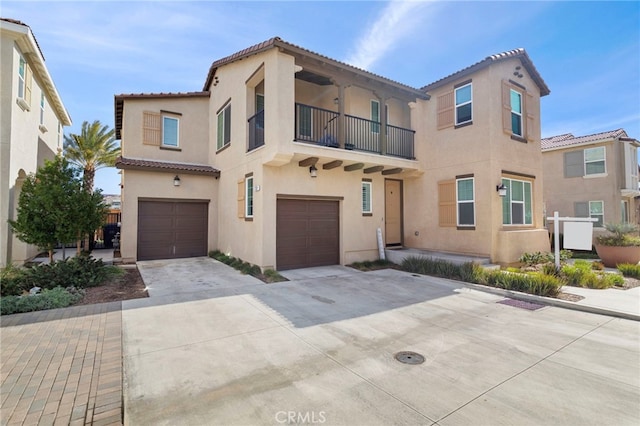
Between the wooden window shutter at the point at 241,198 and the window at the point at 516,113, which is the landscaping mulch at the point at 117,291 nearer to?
the wooden window shutter at the point at 241,198

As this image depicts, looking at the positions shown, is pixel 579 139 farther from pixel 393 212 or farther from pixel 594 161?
pixel 393 212

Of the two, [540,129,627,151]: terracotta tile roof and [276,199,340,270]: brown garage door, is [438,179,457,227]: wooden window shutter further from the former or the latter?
[540,129,627,151]: terracotta tile roof

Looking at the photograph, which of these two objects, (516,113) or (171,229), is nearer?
(516,113)

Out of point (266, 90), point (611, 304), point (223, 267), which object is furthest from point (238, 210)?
point (611, 304)

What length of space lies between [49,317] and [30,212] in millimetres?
3737

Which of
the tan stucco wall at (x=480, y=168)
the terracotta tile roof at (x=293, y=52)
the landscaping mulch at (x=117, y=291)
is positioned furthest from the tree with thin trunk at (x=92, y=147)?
the tan stucco wall at (x=480, y=168)

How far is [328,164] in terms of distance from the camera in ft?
34.1

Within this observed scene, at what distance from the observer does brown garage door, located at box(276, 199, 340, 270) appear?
10.1 meters

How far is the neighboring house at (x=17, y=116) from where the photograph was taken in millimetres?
8992

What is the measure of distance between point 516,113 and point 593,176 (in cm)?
1058

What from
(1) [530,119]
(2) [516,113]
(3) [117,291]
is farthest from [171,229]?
(1) [530,119]

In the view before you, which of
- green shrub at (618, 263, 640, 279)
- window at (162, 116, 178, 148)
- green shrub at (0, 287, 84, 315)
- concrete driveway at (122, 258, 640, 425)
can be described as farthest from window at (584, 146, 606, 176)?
green shrub at (0, 287, 84, 315)

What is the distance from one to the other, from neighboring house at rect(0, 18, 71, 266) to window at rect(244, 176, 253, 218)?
708 cm

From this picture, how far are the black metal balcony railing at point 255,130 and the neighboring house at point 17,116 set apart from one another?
7.19 meters
